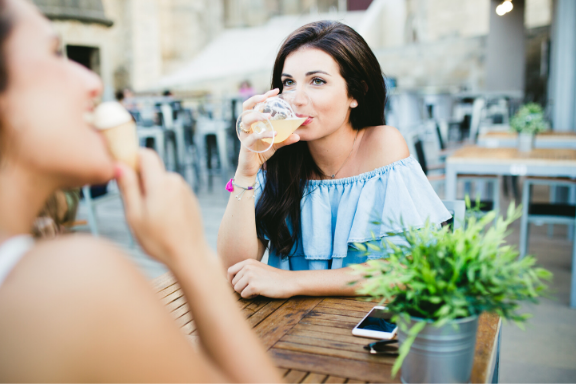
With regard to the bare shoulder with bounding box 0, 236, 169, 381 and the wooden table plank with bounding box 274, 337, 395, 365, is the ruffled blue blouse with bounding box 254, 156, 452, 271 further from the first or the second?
the bare shoulder with bounding box 0, 236, 169, 381

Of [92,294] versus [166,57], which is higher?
[166,57]

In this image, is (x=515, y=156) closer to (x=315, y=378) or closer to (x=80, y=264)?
(x=315, y=378)

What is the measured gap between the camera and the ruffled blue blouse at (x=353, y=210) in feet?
4.81

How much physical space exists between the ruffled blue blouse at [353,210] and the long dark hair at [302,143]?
5 centimetres

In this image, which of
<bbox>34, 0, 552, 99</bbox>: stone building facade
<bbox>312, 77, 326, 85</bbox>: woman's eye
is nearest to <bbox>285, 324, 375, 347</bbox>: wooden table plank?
<bbox>312, 77, 326, 85</bbox>: woman's eye

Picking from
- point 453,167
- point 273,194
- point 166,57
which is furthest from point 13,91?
point 166,57

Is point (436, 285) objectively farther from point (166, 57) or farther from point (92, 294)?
point (166, 57)

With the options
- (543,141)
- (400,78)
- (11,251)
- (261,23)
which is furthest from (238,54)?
(11,251)

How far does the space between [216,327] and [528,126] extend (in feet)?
12.7

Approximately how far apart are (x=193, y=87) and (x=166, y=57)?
426 centimetres

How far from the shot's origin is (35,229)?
55 cm

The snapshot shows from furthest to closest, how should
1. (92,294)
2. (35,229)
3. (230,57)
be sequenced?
(230,57) < (35,229) < (92,294)

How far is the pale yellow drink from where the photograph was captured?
1.40m

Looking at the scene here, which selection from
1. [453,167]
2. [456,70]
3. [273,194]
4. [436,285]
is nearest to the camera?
[436,285]
